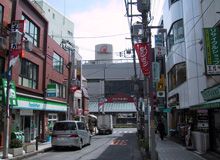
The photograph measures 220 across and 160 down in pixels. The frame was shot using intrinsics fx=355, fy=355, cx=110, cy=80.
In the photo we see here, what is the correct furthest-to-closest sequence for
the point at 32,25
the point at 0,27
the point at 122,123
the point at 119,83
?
the point at 119,83, the point at 122,123, the point at 32,25, the point at 0,27

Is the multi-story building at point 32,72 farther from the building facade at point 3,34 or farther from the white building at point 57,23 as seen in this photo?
the white building at point 57,23

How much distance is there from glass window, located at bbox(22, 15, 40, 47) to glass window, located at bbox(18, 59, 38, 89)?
76.7 inches

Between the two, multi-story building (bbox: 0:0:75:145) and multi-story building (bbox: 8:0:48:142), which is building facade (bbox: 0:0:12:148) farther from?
multi-story building (bbox: 8:0:48:142)

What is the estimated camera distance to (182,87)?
26.2 m

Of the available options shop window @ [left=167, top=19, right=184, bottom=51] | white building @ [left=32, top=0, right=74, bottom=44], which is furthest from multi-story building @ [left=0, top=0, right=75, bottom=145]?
shop window @ [left=167, top=19, right=184, bottom=51]

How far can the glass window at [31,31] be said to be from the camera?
91.0ft

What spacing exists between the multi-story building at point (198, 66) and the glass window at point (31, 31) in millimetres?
11427

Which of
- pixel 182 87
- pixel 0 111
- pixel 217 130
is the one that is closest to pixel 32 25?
pixel 0 111

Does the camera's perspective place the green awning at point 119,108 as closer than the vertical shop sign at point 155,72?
No

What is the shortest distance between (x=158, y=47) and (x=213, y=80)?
6.19 m

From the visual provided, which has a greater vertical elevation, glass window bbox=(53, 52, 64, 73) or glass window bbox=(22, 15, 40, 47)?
glass window bbox=(22, 15, 40, 47)

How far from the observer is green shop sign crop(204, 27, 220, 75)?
47.8ft

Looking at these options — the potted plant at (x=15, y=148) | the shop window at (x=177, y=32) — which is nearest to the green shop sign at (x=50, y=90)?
the shop window at (x=177, y=32)

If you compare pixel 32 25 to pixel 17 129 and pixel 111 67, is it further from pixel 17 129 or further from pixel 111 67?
pixel 111 67
